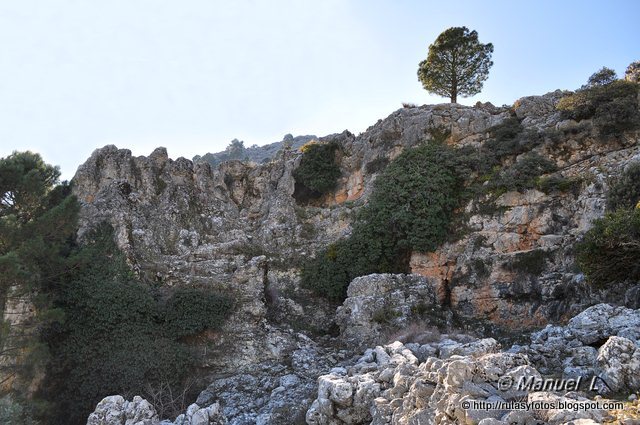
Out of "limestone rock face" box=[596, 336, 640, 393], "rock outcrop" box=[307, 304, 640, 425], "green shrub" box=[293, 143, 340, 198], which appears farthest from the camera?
"green shrub" box=[293, 143, 340, 198]

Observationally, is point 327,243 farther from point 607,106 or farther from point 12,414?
point 12,414

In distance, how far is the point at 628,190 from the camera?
17844mm

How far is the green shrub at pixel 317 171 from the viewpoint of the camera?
32.8 meters

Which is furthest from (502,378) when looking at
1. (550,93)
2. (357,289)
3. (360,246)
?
(550,93)

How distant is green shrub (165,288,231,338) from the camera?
21.7 m

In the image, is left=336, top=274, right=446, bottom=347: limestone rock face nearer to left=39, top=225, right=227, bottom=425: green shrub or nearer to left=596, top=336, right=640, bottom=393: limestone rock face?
left=39, top=225, right=227, bottom=425: green shrub

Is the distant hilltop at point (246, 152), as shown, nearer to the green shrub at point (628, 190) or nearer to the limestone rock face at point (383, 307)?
the limestone rock face at point (383, 307)

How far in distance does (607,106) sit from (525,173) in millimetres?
5598

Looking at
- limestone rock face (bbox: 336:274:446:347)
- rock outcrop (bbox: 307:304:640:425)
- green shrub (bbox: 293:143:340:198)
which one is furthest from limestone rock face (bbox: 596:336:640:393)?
green shrub (bbox: 293:143:340:198)

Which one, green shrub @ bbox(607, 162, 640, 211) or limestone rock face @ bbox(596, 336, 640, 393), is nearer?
limestone rock face @ bbox(596, 336, 640, 393)

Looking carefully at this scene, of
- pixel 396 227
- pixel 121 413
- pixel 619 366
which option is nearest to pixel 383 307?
pixel 396 227

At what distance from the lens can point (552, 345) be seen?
12227 mm

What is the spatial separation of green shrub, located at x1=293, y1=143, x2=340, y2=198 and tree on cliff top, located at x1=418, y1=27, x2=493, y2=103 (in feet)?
35.4

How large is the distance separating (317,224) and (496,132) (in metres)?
12.6
